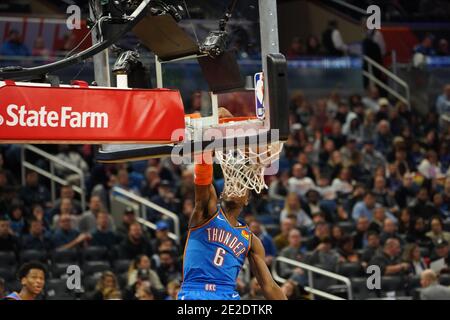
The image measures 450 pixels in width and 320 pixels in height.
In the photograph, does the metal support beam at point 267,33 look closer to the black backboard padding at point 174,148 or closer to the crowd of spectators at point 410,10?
the black backboard padding at point 174,148

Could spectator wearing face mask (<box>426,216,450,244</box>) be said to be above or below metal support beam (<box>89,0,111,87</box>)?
below

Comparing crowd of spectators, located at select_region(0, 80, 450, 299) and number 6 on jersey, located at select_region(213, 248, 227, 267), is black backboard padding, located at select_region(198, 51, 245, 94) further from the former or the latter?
crowd of spectators, located at select_region(0, 80, 450, 299)

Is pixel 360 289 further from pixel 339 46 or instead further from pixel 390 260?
pixel 339 46

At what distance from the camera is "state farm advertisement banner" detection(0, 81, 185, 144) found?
686cm

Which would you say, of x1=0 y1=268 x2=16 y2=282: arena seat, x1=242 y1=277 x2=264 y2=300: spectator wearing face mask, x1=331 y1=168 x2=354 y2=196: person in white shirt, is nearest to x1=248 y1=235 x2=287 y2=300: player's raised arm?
x1=242 y1=277 x2=264 y2=300: spectator wearing face mask

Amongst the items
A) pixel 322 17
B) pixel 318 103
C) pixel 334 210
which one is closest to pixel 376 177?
pixel 334 210

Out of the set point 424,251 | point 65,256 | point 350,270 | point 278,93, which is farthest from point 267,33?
point 424,251

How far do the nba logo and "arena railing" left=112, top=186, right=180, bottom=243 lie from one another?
6727mm

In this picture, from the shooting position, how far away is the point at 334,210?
611 inches
